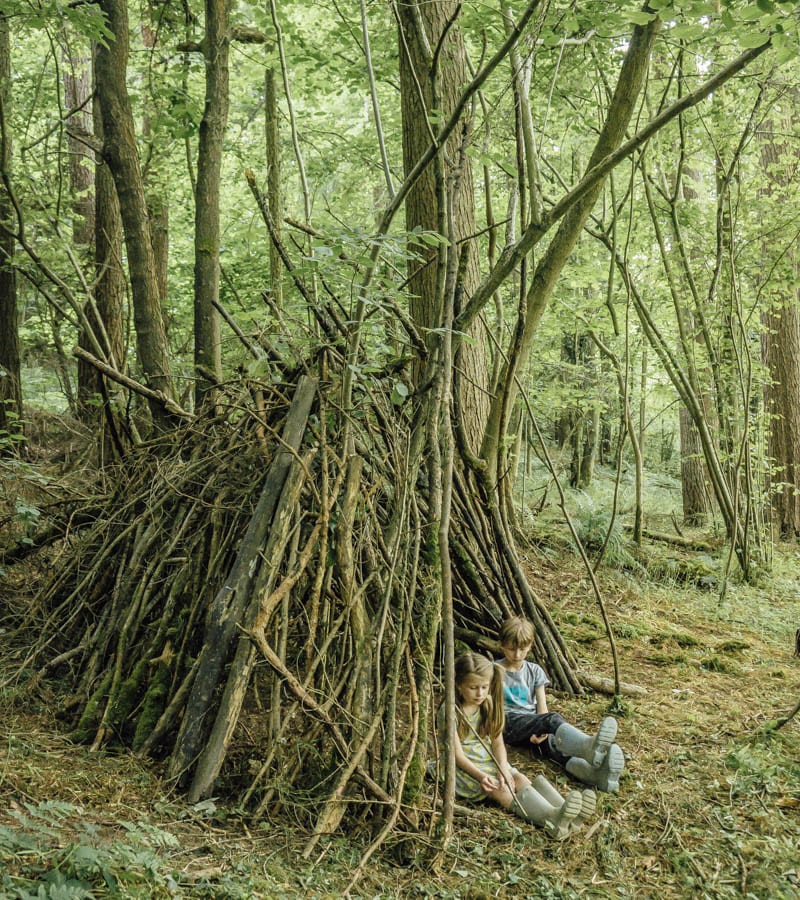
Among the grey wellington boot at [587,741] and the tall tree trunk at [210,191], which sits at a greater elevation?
the tall tree trunk at [210,191]

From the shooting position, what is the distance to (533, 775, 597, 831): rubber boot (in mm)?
2918

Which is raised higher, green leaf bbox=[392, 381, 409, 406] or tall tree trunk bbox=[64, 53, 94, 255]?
tall tree trunk bbox=[64, 53, 94, 255]

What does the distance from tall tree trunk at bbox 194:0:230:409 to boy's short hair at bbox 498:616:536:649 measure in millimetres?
3016

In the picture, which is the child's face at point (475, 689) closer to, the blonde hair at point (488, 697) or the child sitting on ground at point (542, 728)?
the blonde hair at point (488, 697)

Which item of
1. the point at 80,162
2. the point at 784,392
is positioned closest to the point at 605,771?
the point at 784,392

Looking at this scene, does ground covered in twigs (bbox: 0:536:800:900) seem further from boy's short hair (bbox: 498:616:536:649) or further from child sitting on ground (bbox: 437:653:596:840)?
boy's short hair (bbox: 498:616:536:649)

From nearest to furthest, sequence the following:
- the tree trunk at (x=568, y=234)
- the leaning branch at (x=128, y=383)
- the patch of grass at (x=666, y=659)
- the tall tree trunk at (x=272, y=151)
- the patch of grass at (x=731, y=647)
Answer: the leaning branch at (x=128, y=383), the tree trunk at (x=568, y=234), the patch of grass at (x=666, y=659), the patch of grass at (x=731, y=647), the tall tree trunk at (x=272, y=151)

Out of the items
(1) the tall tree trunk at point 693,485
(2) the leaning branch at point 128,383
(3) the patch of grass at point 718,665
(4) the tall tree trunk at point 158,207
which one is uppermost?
(4) the tall tree trunk at point 158,207

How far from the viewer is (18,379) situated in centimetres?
673

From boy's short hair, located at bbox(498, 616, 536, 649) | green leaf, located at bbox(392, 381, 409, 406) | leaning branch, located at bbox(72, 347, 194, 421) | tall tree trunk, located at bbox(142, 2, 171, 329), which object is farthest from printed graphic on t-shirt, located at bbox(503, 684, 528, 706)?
tall tree trunk, located at bbox(142, 2, 171, 329)

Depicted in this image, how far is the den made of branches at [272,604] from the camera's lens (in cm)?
283

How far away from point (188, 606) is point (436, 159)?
2270mm

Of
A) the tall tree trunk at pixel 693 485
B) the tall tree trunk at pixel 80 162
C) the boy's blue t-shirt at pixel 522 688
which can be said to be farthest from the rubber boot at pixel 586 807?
the tall tree trunk at pixel 80 162

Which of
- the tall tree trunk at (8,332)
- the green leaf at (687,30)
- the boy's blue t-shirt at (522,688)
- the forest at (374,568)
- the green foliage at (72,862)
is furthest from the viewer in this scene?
the tall tree trunk at (8,332)
